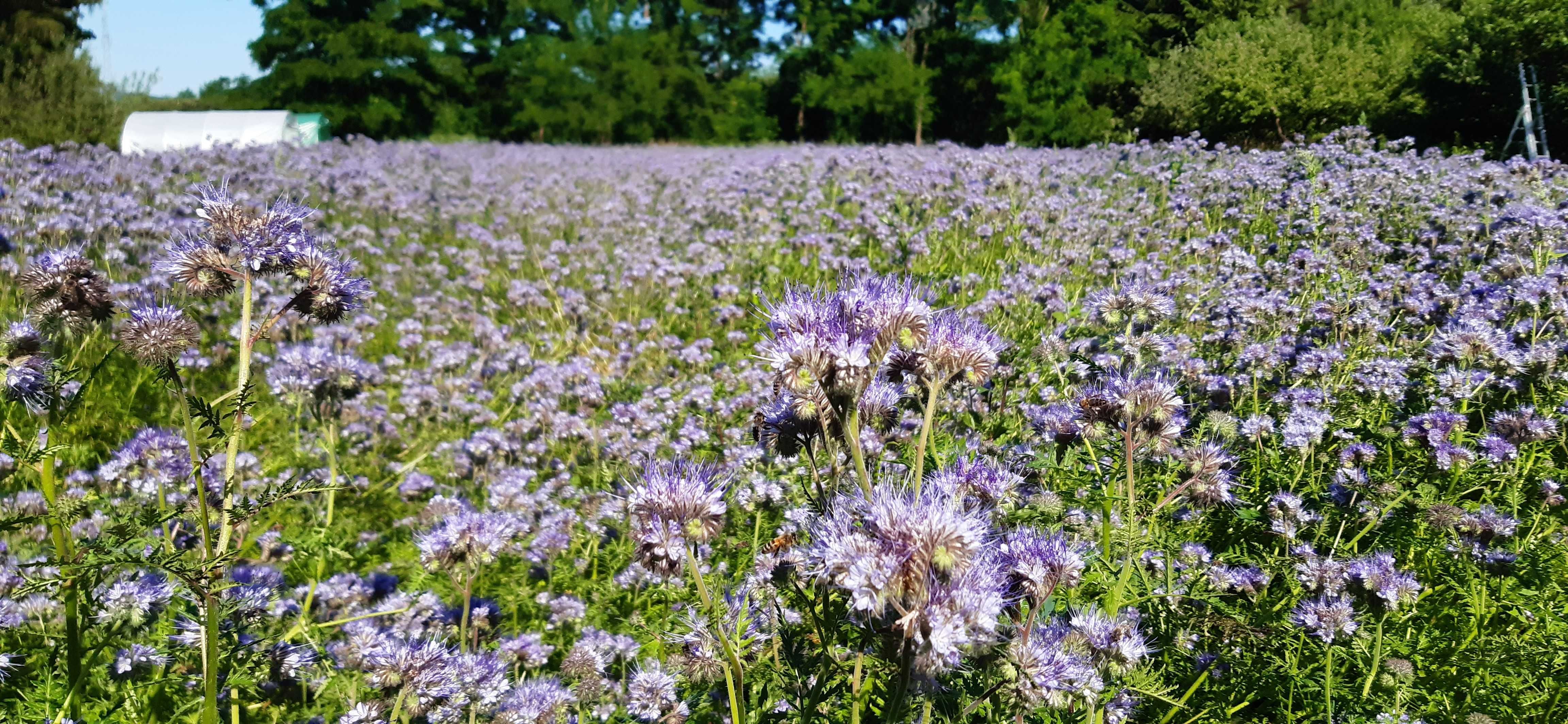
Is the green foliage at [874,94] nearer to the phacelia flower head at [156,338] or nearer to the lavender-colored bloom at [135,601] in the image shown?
the lavender-colored bloom at [135,601]

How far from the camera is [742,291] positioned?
6082 millimetres

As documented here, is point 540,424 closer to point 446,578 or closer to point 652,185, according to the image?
point 446,578

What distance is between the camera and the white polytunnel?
1523 centimetres

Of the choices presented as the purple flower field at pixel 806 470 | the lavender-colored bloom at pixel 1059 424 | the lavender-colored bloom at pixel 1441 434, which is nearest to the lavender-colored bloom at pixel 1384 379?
the purple flower field at pixel 806 470

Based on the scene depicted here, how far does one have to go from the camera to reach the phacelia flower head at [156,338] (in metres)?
1.66

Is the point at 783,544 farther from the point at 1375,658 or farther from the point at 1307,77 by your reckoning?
the point at 1307,77

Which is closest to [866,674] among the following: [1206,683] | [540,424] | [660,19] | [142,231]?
[1206,683]

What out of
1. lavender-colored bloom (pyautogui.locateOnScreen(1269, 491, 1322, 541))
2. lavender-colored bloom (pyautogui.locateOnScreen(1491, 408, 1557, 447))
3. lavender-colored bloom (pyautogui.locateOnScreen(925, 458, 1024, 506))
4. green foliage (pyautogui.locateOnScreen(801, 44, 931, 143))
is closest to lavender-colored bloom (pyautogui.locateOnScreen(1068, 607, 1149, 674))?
lavender-colored bloom (pyautogui.locateOnScreen(925, 458, 1024, 506))

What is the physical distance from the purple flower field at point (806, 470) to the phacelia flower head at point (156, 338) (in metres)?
0.01

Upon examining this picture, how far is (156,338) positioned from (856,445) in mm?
1377

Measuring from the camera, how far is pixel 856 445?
4.58ft

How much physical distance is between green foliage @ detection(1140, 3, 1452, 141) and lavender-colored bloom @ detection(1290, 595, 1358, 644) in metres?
13.9

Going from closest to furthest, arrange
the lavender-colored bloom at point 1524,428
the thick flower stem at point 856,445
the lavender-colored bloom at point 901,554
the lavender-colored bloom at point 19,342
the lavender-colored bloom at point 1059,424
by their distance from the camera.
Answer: the lavender-colored bloom at point 901,554 < the thick flower stem at point 856,445 < the lavender-colored bloom at point 19,342 < the lavender-colored bloom at point 1059,424 < the lavender-colored bloom at point 1524,428

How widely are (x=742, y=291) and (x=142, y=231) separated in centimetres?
412
